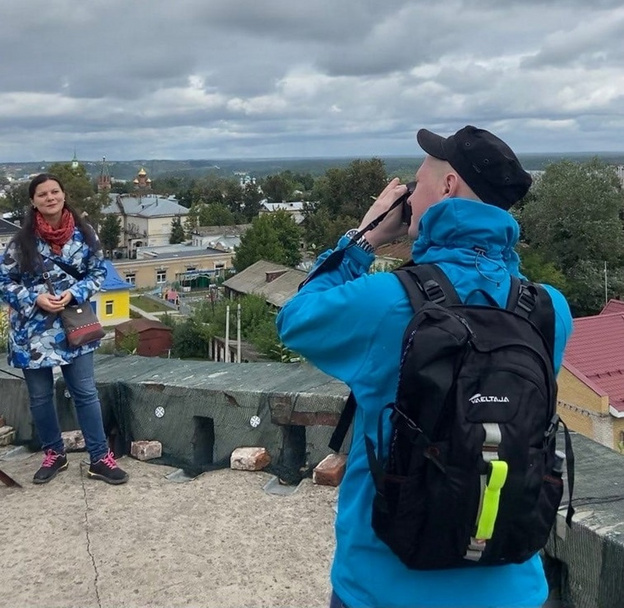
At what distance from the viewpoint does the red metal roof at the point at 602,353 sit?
13453mm

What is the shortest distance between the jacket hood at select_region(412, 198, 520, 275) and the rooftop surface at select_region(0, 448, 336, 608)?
4.52ft

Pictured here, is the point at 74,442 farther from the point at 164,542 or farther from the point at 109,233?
the point at 109,233

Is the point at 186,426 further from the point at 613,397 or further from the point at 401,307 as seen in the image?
the point at 613,397

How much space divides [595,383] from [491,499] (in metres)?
12.9

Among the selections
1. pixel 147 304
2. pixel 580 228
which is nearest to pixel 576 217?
pixel 580 228

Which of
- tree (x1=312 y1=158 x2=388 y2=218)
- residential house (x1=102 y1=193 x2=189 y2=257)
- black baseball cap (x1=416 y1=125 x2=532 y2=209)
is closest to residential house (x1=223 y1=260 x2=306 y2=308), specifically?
tree (x1=312 y1=158 x2=388 y2=218)

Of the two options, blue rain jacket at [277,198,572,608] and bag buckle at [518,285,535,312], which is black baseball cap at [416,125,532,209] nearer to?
blue rain jacket at [277,198,572,608]

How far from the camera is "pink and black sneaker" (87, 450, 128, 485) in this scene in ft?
10.2

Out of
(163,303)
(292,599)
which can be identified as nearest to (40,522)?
(292,599)

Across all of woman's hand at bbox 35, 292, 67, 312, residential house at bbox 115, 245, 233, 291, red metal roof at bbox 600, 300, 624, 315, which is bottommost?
residential house at bbox 115, 245, 233, 291

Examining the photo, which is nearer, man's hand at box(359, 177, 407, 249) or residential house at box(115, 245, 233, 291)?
man's hand at box(359, 177, 407, 249)

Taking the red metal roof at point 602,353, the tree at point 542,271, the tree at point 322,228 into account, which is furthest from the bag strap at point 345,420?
the tree at point 322,228

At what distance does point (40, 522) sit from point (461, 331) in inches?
85.4

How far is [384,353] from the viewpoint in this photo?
128 cm
